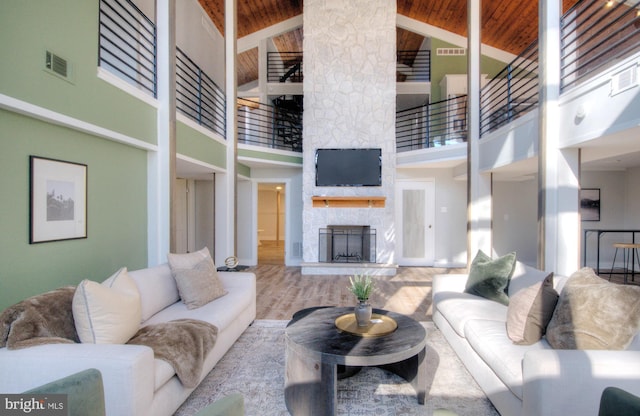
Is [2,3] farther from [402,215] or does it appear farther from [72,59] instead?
[402,215]

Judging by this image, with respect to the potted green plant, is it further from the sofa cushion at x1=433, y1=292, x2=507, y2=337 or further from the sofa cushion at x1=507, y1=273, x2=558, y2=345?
the sofa cushion at x1=507, y1=273, x2=558, y2=345

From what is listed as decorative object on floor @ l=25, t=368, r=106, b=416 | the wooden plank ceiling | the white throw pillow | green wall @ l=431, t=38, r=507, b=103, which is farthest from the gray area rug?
green wall @ l=431, t=38, r=507, b=103

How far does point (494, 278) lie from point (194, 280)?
2.84 m

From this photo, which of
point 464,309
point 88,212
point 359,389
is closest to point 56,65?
point 88,212

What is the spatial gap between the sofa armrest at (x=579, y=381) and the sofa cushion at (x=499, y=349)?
21 cm

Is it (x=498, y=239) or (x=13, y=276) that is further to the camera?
(x=498, y=239)

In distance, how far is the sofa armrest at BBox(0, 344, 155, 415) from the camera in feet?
5.48

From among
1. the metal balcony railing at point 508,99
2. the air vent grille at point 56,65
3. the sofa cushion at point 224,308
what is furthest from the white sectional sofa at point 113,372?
the metal balcony railing at point 508,99

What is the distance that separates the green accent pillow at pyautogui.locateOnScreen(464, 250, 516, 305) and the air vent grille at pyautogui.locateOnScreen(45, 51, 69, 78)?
4.06 metres

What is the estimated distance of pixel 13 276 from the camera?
231 cm

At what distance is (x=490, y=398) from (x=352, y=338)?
3.22 feet

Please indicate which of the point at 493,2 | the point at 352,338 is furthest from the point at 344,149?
the point at 352,338

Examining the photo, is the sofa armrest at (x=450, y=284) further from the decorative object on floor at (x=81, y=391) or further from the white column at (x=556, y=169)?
the decorative object on floor at (x=81, y=391)

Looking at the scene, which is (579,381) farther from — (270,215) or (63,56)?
(270,215)
